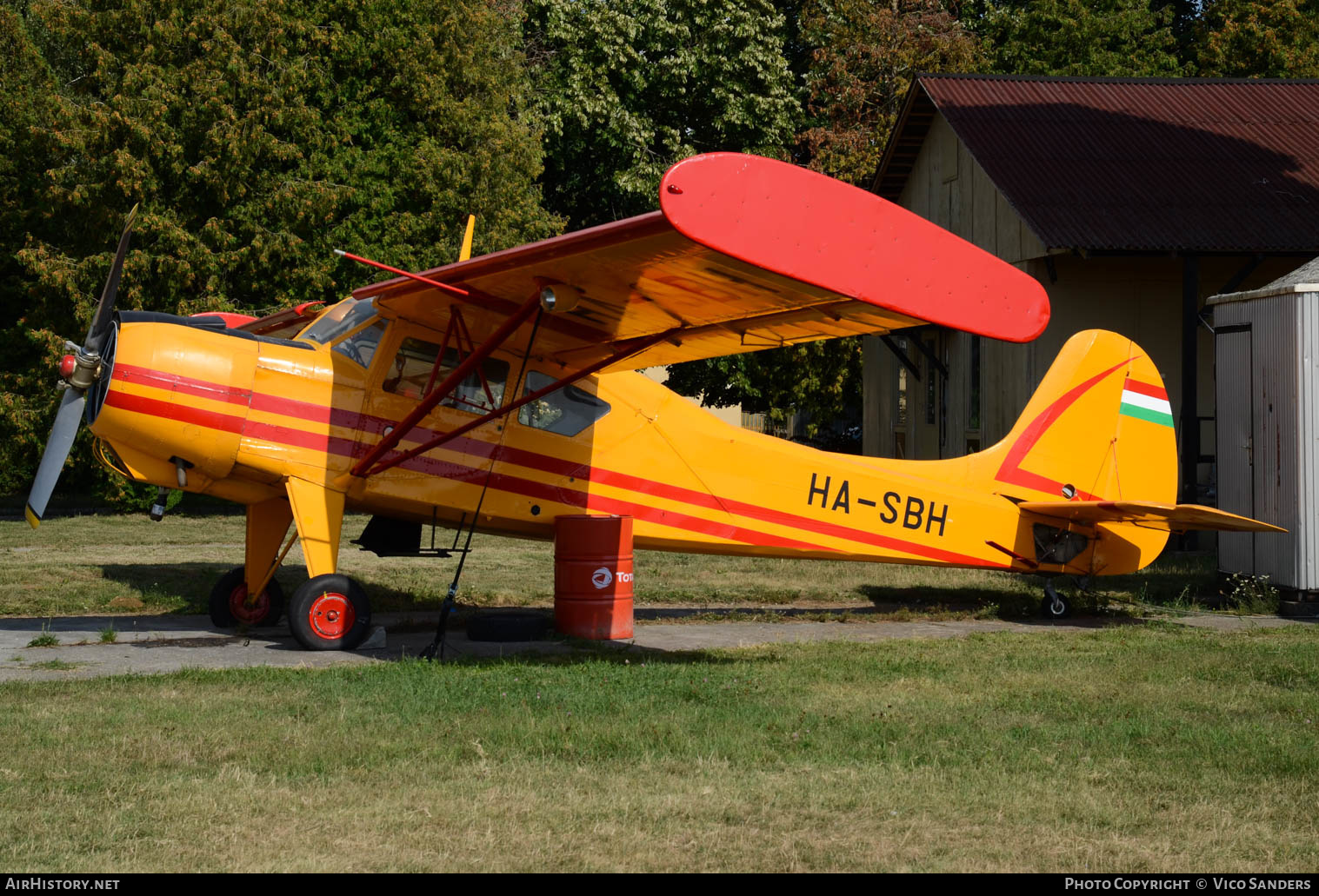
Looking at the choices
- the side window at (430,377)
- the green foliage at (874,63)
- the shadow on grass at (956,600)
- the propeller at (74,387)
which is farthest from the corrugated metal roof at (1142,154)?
the propeller at (74,387)

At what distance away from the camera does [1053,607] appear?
12.1m

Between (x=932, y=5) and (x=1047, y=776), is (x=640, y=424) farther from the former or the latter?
(x=932, y=5)

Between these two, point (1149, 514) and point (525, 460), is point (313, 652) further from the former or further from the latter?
point (1149, 514)

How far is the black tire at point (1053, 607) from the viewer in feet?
39.5

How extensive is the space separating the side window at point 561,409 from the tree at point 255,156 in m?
13.3

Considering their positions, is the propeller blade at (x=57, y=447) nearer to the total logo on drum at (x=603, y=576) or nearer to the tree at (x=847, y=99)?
the total logo on drum at (x=603, y=576)

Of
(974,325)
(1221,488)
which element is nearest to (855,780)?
(974,325)

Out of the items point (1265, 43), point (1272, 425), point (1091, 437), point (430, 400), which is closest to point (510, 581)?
point (430, 400)

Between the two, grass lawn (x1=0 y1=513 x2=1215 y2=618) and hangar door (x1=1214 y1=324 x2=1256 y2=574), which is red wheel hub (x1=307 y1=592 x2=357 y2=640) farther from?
hangar door (x1=1214 y1=324 x2=1256 y2=574)

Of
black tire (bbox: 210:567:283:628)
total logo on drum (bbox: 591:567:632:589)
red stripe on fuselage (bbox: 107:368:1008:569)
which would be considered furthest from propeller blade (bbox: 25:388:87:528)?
total logo on drum (bbox: 591:567:632:589)

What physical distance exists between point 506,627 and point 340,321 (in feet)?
9.55

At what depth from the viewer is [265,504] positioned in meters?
11.0

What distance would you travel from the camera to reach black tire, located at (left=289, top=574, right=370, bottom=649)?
962cm

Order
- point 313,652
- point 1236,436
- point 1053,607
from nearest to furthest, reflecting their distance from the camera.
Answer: point 313,652 → point 1053,607 → point 1236,436
